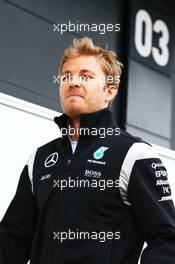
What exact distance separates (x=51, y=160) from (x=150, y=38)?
395 cm

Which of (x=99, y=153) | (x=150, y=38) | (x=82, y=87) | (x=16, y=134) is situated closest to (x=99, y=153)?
(x=99, y=153)

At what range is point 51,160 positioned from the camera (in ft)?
8.84

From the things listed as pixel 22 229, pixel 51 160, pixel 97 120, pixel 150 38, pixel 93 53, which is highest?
pixel 150 38

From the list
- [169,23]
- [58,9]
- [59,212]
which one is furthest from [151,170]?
[169,23]

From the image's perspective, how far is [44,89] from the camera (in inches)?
212

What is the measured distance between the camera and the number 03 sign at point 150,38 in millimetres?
6410

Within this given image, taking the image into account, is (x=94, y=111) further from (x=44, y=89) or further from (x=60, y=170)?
(x=44, y=89)

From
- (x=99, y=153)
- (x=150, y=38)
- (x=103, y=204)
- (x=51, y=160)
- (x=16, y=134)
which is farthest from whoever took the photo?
(x=150, y=38)

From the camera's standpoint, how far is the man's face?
8.61 ft

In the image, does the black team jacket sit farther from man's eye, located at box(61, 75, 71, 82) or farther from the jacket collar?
man's eye, located at box(61, 75, 71, 82)

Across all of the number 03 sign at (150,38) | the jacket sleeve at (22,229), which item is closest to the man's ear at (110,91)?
the jacket sleeve at (22,229)

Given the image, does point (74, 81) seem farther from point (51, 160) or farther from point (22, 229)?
point (22, 229)

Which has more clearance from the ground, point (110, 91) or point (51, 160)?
point (110, 91)

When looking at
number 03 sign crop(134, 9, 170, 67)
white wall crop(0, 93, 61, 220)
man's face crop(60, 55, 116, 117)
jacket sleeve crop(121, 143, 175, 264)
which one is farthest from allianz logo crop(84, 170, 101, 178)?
number 03 sign crop(134, 9, 170, 67)
